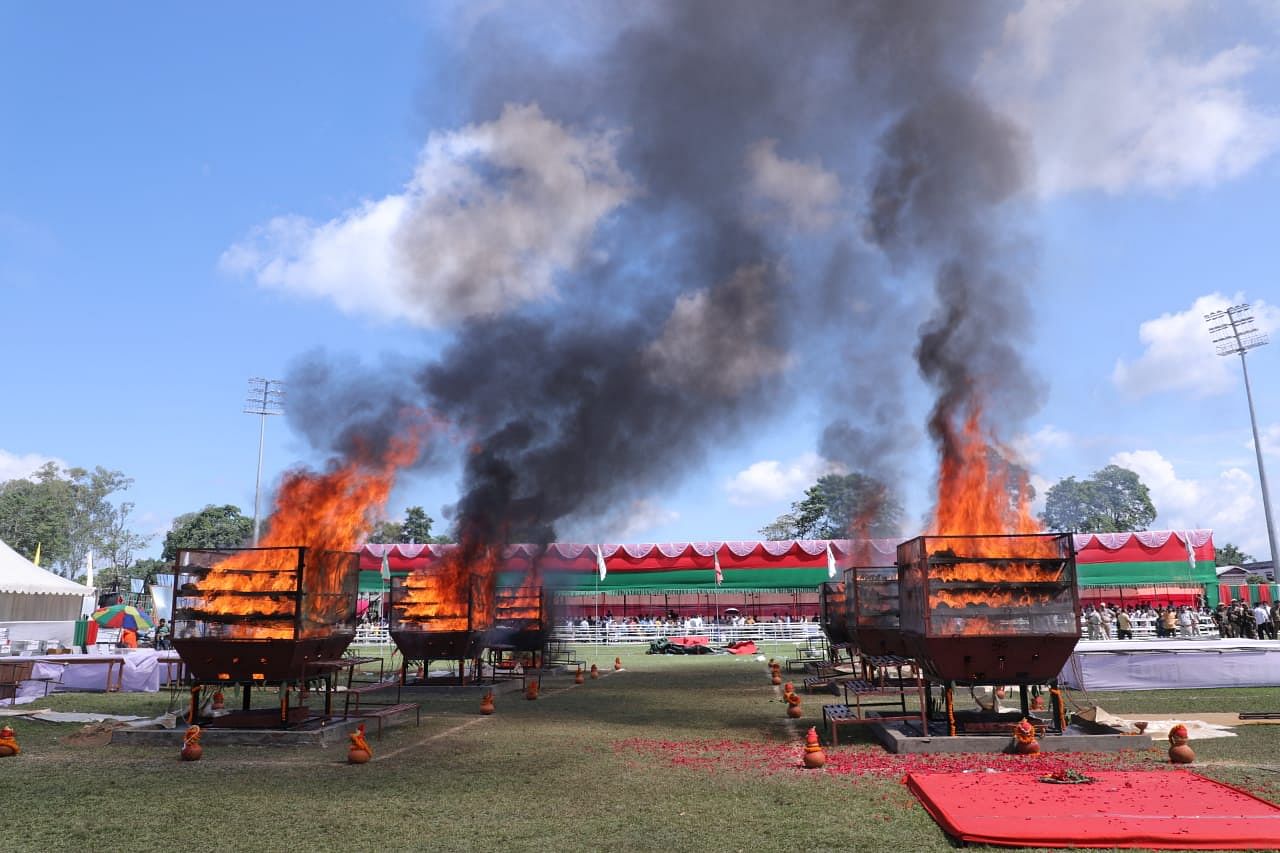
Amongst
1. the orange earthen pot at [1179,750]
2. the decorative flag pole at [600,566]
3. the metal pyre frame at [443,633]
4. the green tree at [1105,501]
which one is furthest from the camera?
the green tree at [1105,501]

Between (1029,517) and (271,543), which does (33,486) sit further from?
(1029,517)

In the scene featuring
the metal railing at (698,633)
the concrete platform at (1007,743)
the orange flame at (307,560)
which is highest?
the orange flame at (307,560)

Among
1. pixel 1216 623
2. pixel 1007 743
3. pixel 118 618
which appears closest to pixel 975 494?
pixel 1007 743

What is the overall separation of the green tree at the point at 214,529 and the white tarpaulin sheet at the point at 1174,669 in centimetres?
7236

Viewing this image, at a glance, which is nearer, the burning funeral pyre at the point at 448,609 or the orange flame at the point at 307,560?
the orange flame at the point at 307,560

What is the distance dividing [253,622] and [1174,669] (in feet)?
74.3

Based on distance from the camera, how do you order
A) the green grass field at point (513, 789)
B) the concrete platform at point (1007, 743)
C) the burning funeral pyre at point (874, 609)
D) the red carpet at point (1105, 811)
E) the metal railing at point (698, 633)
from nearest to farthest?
1. the red carpet at point (1105, 811)
2. the green grass field at point (513, 789)
3. the concrete platform at point (1007, 743)
4. the burning funeral pyre at point (874, 609)
5. the metal railing at point (698, 633)

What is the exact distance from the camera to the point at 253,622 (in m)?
16.6

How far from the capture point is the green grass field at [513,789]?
373 inches

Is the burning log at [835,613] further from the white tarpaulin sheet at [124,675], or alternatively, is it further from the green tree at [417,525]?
the green tree at [417,525]

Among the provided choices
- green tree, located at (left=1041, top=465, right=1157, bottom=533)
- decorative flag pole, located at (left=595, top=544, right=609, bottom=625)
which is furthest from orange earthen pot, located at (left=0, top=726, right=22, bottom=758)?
green tree, located at (left=1041, top=465, right=1157, bottom=533)

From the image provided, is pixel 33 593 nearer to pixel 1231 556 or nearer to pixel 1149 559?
pixel 1149 559

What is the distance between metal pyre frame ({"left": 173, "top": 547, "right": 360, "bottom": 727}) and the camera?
53.9 ft

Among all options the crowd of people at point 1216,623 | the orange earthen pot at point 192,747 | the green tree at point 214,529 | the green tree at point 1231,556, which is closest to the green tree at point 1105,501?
the green tree at point 1231,556
